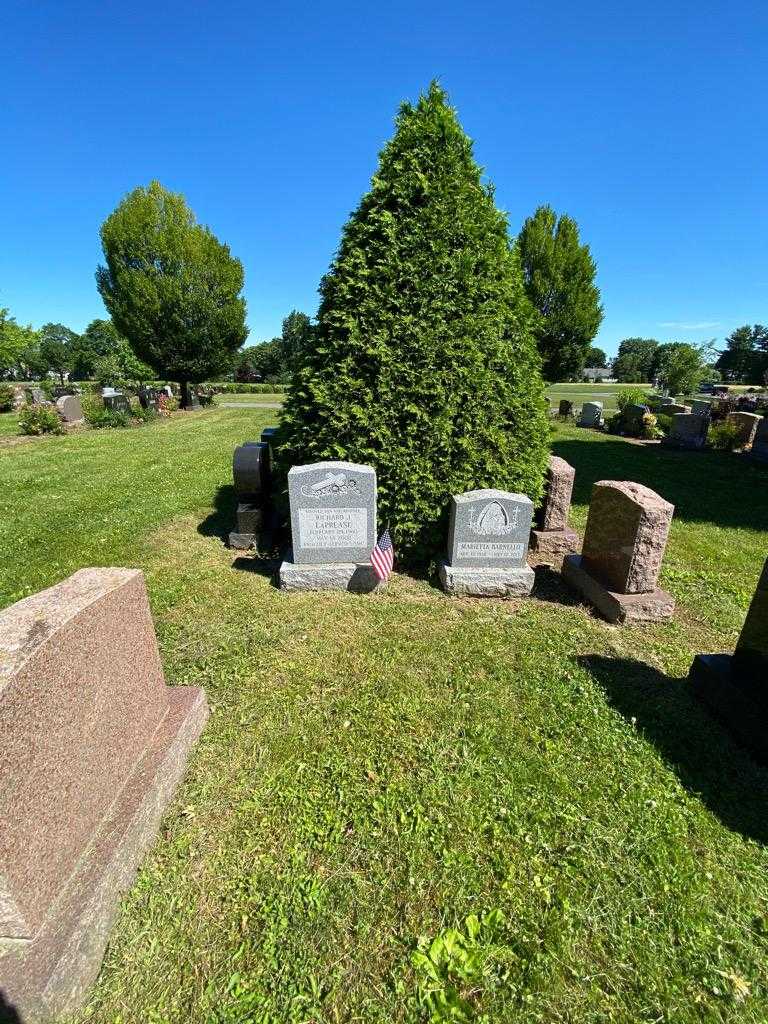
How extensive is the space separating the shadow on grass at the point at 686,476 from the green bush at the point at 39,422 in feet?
57.9

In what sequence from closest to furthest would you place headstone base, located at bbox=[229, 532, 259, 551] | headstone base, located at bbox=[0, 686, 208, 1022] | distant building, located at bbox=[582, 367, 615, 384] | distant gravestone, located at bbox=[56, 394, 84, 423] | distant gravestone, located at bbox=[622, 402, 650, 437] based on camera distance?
headstone base, located at bbox=[0, 686, 208, 1022]
headstone base, located at bbox=[229, 532, 259, 551]
distant gravestone, located at bbox=[56, 394, 84, 423]
distant gravestone, located at bbox=[622, 402, 650, 437]
distant building, located at bbox=[582, 367, 615, 384]

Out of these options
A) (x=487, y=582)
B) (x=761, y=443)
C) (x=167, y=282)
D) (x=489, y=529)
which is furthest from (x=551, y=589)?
(x=167, y=282)

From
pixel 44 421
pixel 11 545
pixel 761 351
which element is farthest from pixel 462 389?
pixel 761 351

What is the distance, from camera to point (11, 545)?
21.3ft

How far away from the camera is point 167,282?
20.6 meters

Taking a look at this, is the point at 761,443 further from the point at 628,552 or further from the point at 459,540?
the point at 459,540

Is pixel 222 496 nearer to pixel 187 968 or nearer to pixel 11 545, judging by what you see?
pixel 11 545

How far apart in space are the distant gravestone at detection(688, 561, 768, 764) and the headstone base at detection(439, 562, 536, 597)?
6.58 feet

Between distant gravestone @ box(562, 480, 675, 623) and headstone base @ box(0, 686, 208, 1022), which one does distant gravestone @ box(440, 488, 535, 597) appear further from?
headstone base @ box(0, 686, 208, 1022)

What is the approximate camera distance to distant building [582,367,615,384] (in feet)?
376

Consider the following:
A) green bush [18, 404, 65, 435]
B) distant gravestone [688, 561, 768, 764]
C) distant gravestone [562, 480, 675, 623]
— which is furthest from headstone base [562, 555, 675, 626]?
green bush [18, 404, 65, 435]

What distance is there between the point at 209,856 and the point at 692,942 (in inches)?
96.7

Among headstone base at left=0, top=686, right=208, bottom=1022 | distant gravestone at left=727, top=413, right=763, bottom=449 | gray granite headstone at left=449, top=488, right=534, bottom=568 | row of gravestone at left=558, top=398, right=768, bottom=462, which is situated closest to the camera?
headstone base at left=0, top=686, right=208, bottom=1022

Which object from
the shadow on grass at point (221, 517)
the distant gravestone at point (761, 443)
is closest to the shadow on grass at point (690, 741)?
the shadow on grass at point (221, 517)
